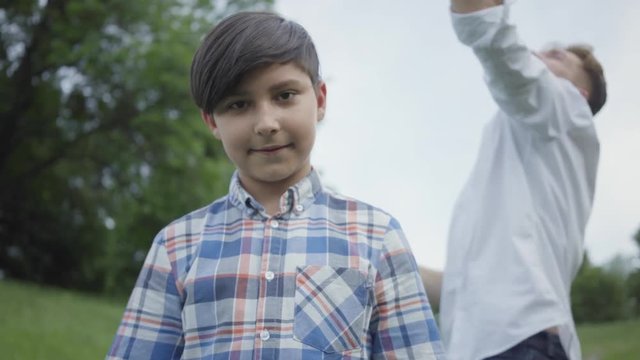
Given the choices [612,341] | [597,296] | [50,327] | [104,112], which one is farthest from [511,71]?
[104,112]

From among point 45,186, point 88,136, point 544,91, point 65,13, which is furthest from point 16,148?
→ point 544,91

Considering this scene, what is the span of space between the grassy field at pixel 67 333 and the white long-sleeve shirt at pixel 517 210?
217 inches

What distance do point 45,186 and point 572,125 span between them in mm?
16065

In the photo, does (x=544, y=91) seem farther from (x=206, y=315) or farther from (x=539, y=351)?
(x=206, y=315)

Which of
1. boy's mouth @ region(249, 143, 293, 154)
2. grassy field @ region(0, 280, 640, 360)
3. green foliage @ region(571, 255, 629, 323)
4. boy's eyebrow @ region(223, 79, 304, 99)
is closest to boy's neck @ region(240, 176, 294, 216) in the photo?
boy's mouth @ region(249, 143, 293, 154)

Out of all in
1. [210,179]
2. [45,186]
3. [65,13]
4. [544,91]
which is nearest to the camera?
[544,91]

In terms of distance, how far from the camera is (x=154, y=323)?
60.5 inches

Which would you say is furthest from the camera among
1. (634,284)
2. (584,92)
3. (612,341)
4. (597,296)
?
(597,296)

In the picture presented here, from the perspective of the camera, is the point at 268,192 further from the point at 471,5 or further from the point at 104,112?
the point at 104,112

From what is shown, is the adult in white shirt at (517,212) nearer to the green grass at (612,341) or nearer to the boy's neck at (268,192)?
the boy's neck at (268,192)


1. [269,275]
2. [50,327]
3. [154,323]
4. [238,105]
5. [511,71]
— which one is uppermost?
[511,71]

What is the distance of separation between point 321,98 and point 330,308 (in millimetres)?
520

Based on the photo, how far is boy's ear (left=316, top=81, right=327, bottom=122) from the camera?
1.63 metres

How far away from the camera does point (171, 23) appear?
1387 cm
